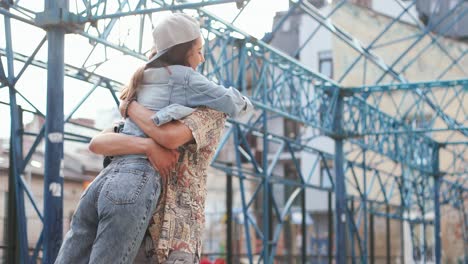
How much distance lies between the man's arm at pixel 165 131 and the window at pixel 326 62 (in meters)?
31.2

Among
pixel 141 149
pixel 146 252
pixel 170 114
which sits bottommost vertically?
pixel 146 252

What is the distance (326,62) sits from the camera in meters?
33.9

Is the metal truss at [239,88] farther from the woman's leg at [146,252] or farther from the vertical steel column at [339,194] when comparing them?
the woman's leg at [146,252]

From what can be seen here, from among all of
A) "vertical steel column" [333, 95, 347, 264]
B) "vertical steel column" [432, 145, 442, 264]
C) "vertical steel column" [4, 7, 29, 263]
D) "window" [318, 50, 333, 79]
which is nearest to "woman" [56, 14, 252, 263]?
"vertical steel column" [4, 7, 29, 263]

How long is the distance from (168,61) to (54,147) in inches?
195

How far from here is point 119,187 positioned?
2.49m

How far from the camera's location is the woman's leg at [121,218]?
8.09 ft

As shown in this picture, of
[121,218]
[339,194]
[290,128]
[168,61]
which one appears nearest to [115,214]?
[121,218]

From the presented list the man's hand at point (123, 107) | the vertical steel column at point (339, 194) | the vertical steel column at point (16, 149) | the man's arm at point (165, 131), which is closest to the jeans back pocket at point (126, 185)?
the man's arm at point (165, 131)

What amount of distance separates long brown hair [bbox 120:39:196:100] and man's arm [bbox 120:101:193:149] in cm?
11

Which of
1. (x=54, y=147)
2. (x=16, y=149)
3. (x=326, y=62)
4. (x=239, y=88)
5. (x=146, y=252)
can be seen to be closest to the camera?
(x=146, y=252)

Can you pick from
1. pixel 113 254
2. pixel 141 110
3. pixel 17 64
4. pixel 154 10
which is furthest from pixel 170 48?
pixel 17 64

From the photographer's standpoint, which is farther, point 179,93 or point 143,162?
point 179,93

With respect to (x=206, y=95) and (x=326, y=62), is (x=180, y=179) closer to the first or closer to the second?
(x=206, y=95)
